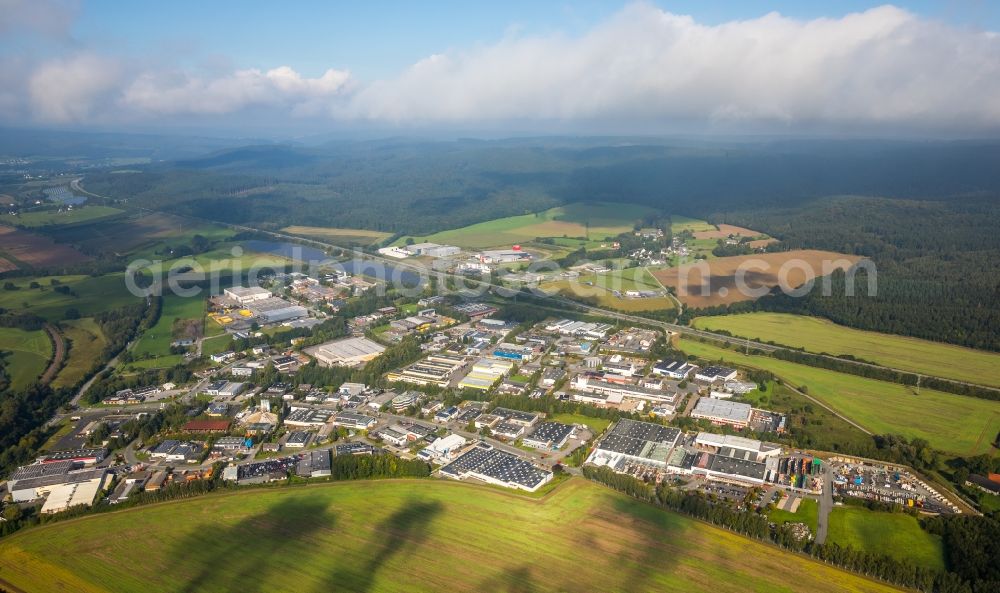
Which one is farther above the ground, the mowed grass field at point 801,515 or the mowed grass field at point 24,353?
the mowed grass field at point 24,353

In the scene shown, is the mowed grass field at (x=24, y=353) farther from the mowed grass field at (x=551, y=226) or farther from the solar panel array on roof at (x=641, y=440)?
the mowed grass field at (x=551, y=226)

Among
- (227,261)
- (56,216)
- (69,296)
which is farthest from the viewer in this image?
(56,216)

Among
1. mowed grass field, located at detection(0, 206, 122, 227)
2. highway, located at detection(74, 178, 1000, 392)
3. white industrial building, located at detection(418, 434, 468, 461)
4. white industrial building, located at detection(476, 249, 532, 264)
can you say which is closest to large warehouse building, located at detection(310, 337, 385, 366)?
white industrial building, located at detection(418, 434, 468, 461)

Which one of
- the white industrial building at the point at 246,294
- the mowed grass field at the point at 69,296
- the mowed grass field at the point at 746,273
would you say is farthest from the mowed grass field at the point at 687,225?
the mowed grass field at the point at 69,296

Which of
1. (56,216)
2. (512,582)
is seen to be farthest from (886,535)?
(56,216)

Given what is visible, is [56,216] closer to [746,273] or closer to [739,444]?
[746,273]
